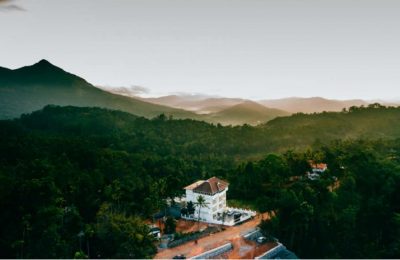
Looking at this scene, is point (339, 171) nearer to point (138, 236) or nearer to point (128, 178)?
point (128, 178)

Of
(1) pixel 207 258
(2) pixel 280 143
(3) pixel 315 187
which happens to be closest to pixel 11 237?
(1) pixel 207 258

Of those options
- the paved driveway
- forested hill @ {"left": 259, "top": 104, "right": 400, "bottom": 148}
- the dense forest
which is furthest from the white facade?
forested hill @ {"left": 259, "top": 104, "right": 400, "bottom": 148}

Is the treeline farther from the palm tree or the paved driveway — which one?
the palm tree

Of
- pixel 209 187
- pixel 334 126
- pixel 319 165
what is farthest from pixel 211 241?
pixel 334 126

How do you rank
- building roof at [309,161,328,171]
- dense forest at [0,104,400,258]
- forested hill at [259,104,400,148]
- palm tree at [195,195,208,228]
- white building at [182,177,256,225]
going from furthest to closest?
forested hill at [259,104,400,148], building roof at [309,161,328,171], white building at [182,177,256,225], palm tree at [195,195,208,228], dense forest at [0,104,400,258]

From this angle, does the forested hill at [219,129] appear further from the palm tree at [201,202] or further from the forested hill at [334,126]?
the palm tree at [201,202]

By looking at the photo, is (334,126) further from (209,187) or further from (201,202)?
(201,202)

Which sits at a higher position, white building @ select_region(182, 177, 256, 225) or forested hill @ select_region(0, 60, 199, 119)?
forested hill @ select_region(0, 60, 199, 119)
